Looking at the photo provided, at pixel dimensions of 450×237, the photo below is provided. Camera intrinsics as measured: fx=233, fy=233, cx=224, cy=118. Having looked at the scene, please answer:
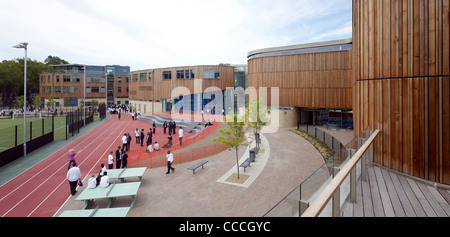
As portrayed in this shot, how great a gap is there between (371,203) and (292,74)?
84.4ft

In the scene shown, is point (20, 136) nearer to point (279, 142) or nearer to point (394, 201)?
point (279, 142)

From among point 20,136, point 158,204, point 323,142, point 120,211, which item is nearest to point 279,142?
point 323,142

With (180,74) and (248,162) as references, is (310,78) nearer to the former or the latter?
(248,162)

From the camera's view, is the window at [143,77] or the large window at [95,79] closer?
the window at [143,77]

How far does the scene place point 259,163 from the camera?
51.1 feet

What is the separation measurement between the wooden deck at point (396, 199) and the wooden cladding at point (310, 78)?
68.4 feet

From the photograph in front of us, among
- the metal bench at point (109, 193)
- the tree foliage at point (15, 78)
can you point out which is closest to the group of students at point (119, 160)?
the metal bench at point (109, 193)

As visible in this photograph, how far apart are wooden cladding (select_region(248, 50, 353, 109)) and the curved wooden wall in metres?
18.9

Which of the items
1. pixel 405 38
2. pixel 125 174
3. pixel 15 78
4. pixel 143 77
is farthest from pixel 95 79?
pixel 405 38

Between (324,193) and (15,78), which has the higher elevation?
(15,78)

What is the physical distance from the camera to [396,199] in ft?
16.7

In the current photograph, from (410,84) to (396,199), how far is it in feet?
11.8

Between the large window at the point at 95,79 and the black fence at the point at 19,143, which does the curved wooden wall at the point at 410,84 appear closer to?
the black fence at the point at 19,143

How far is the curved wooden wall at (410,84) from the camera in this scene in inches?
246
